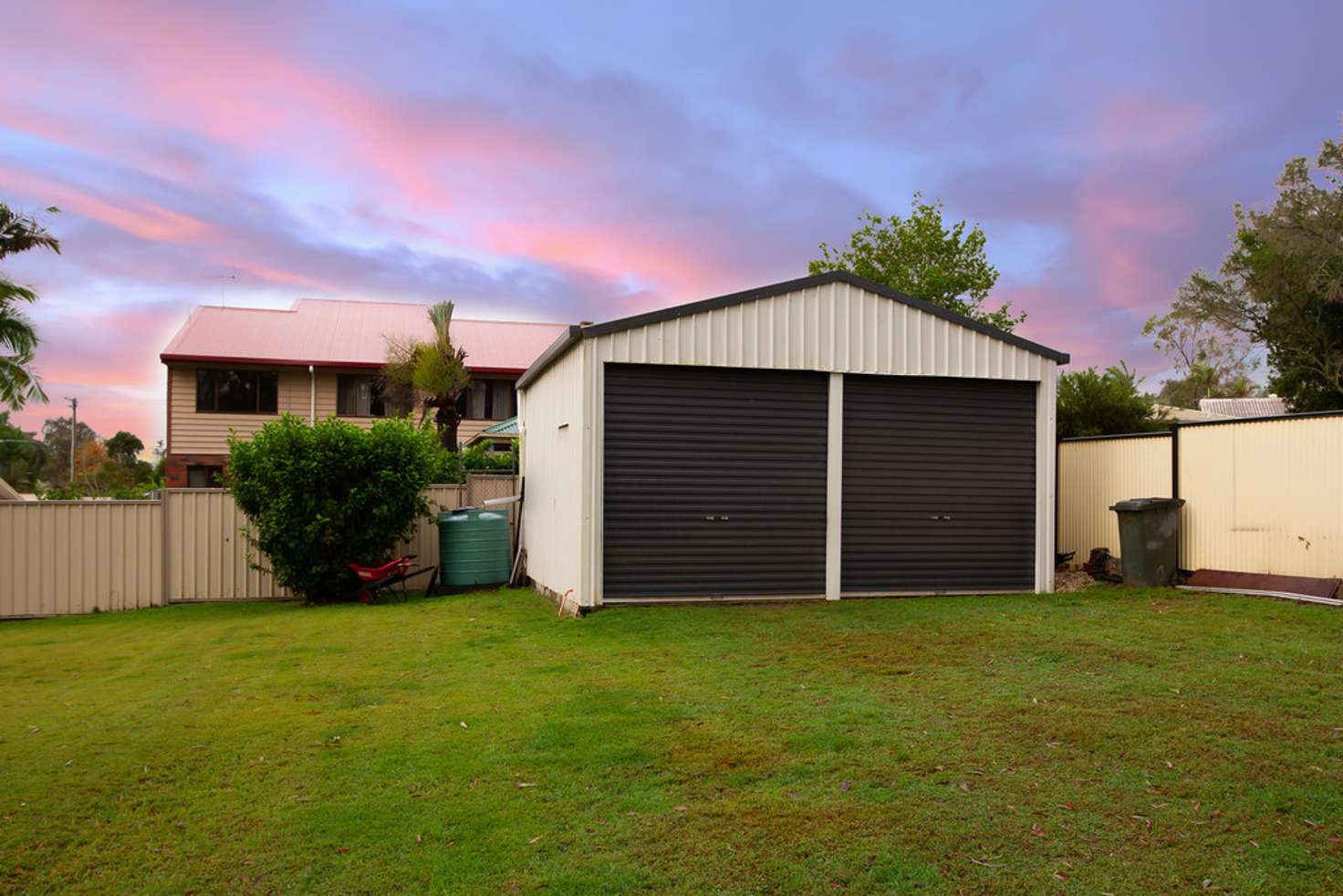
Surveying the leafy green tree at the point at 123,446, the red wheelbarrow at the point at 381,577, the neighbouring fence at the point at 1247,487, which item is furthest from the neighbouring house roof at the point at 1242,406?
the leafy green tree at the point at 123,446

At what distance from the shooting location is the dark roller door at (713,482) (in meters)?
10.5

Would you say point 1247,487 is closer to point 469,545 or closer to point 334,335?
point 469,545

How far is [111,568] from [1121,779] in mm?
13448

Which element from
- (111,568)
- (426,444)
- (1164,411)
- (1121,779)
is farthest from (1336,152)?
(111,568)

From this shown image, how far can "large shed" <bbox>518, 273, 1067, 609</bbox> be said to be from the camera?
10531 mm

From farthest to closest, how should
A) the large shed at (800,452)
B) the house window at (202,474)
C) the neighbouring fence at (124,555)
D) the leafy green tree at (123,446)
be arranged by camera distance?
the leafy green tree at (123,446)
the house window at (202,474)
the neighbouring fence at (124,555)
the large shed at (800,452)

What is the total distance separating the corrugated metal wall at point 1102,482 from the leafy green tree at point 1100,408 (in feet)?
16.2

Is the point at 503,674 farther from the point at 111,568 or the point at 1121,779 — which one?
the point at 111,568

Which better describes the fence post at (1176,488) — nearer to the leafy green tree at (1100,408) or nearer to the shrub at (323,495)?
the leafy green tree at (1100,408)

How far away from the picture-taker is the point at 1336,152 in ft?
89.8

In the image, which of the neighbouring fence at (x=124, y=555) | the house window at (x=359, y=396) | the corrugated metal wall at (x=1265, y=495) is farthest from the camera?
the house window at (x=359, y=396)

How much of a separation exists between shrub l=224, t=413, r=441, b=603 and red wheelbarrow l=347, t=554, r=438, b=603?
29 cm

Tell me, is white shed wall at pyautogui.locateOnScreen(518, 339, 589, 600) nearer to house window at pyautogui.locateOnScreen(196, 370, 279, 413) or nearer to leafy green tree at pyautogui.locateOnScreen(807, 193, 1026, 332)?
house window at pyautogui.locateOnScreen(196, 370, 279, 413)

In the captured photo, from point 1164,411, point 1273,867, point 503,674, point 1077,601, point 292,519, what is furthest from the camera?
point 1164,411
